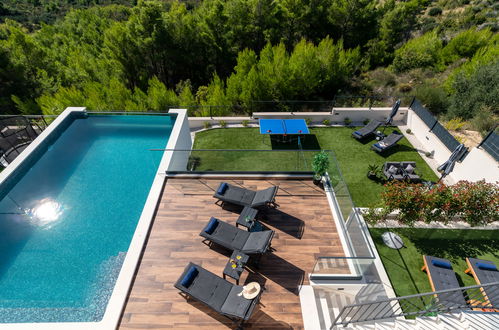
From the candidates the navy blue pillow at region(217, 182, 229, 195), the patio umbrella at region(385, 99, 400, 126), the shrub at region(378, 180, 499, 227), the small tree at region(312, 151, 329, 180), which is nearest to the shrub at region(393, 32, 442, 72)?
the patio umbrella at region(385, 99, 400, 126)

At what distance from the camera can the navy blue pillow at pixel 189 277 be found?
560 cm

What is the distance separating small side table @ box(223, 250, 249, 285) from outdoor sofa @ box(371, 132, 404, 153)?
9.87m

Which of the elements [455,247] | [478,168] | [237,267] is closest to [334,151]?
[478,168]

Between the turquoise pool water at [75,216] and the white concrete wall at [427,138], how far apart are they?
13.4m

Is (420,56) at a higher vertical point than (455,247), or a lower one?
higher

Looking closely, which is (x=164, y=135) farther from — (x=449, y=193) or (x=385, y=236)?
(x=449, y=193)

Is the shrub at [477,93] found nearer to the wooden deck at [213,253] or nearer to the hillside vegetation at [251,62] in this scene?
the hillside vegetation at [251,62]

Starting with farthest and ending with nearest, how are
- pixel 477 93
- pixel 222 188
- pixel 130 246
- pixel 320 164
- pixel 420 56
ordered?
pixel 420 56
pixel 477 93
pixel 320 164
pixel 222 188
pixel 130 246

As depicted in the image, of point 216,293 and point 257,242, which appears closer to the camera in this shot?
point 216,293

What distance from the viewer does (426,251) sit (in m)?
8.30

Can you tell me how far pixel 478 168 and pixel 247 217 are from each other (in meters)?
10.3

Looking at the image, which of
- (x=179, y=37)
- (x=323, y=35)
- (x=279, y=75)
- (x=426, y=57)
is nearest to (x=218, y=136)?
(x=279, y=75)

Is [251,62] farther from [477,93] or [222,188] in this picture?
[477,93]

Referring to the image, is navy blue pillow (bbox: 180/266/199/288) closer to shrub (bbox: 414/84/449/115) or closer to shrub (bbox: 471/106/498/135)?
shrub (bbox: 471/106/498/135)
